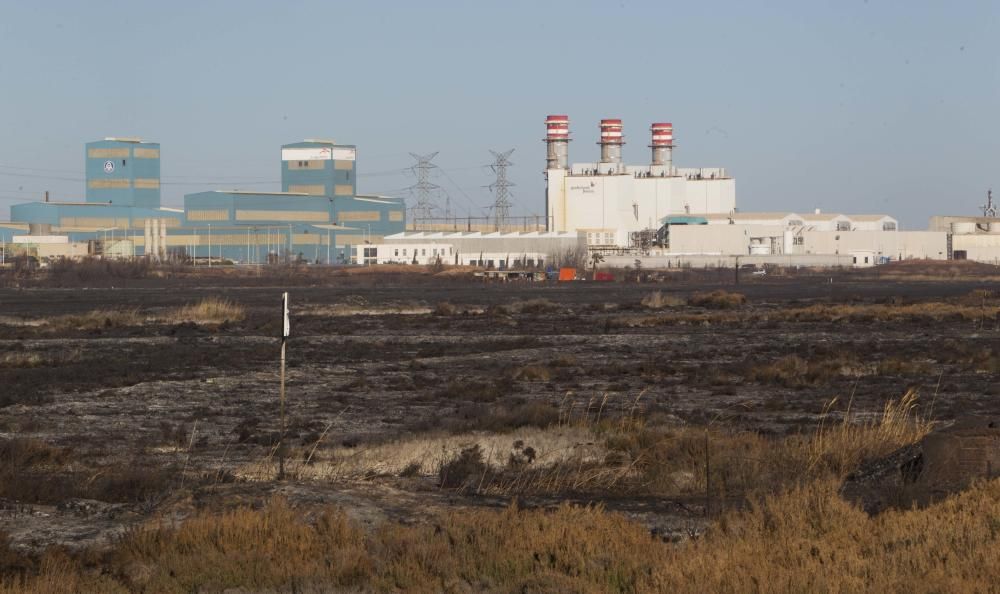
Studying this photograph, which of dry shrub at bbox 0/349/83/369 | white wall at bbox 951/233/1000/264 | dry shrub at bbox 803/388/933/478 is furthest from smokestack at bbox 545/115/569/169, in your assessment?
dry shrub at bbox 803/388/933/478

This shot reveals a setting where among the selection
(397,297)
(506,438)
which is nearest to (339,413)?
(506,438)

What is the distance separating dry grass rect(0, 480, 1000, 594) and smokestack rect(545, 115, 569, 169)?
143 metres

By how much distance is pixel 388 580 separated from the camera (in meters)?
10.3

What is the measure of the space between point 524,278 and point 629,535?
370 ft

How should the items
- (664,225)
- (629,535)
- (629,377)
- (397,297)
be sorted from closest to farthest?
(629,535) < (629,377) < (397,297) < (664,225)

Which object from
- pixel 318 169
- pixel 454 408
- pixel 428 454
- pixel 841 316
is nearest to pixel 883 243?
pixel 318 169

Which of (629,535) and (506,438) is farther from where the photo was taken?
(506,438)

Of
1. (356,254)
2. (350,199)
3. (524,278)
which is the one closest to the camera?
(524,278)

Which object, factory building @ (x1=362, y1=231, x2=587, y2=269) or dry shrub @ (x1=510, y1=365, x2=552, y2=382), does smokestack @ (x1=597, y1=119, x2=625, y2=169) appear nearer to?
factory building @ (x1=362, y1=231, x2=587, y2=269)

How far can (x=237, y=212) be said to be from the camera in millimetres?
160875

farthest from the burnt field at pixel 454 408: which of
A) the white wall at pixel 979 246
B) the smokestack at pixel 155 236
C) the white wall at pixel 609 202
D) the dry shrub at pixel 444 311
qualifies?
the white wall at pixel 979 246

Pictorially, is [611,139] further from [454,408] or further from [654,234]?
[454,408]

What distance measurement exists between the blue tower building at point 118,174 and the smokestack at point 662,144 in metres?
68.4

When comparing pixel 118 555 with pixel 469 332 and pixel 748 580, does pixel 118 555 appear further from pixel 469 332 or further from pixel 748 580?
pixel 469 332
